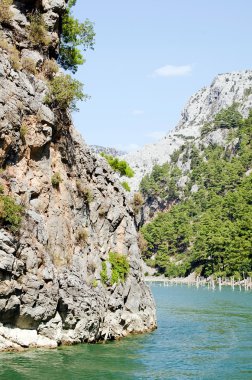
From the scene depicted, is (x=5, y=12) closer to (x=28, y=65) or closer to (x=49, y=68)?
(x=28, y=65)

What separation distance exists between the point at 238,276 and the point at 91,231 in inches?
4466

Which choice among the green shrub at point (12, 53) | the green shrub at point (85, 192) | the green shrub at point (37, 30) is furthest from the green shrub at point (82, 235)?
the green shrub at point (37, 30)

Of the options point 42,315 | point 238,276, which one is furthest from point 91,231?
point 238,276

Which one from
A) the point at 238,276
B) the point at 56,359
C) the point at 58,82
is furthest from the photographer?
the point at 238,276

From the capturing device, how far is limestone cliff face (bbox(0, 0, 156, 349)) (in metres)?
31.0

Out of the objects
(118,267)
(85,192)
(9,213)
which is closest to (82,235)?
(85,192)

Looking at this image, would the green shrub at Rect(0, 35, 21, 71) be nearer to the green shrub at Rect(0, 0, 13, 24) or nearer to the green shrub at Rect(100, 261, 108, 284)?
the green shrub at Rect(0, 0, 13, 24)

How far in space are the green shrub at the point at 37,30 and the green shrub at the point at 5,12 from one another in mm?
2029

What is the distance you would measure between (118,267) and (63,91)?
15955mm

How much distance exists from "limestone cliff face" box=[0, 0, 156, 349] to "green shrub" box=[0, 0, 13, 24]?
62cm

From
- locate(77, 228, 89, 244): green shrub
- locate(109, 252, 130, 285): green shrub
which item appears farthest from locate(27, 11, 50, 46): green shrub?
locate(109, 252, 130, 285): green shrub

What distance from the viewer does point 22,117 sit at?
35.0 m

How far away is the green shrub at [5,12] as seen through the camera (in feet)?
120

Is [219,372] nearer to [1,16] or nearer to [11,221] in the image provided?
[11,221]
